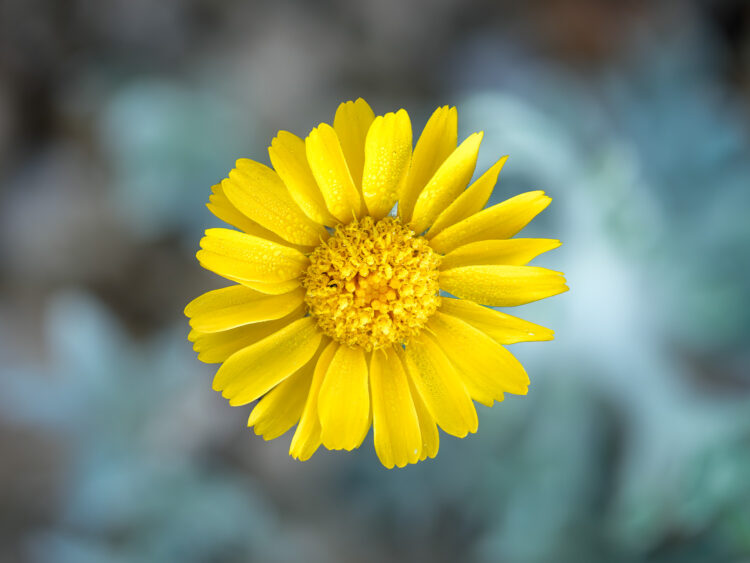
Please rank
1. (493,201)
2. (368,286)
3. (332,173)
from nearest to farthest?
(332,173) → (368,286) → (493,201)

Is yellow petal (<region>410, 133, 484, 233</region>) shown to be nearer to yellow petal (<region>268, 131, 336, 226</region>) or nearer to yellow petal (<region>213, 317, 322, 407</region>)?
yellow petal (<region>268, 131, 336, 226</region>)

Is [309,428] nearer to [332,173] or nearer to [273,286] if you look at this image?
[273,286]

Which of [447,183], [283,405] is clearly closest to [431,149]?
[447,183]

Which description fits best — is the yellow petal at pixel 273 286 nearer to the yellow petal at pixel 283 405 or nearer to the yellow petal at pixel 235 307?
the yellow petal at pixel 235 307

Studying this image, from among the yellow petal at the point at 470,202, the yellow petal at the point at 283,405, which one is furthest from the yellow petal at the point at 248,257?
the yellow petal at the point at 470,202

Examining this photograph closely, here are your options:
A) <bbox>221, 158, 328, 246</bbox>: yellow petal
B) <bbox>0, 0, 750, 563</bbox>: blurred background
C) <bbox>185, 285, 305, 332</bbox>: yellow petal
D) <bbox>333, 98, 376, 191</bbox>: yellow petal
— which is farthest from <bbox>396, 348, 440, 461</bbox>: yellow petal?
<bbox>0, 0, 750, 563</bbox>: blurred background

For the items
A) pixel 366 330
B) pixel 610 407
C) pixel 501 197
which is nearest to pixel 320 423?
pixel 366 330
